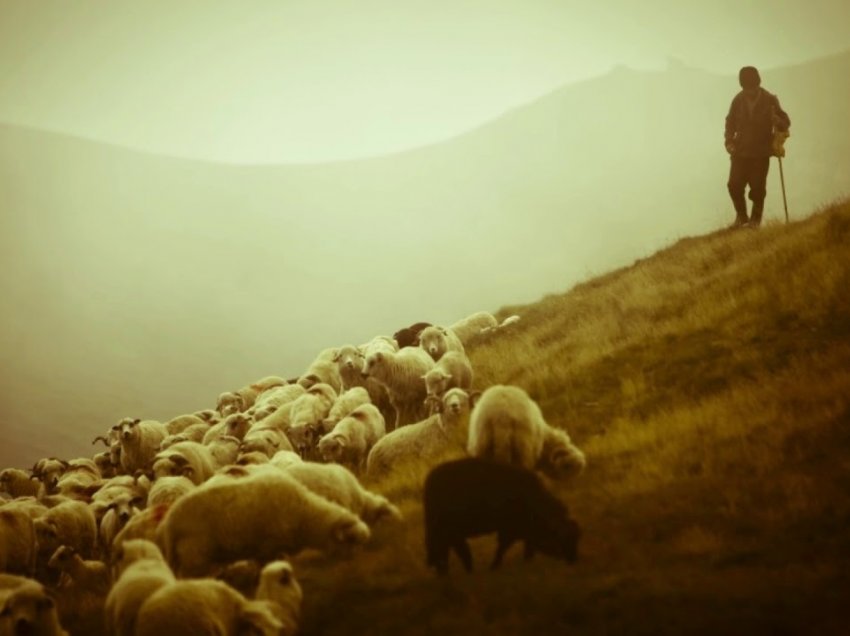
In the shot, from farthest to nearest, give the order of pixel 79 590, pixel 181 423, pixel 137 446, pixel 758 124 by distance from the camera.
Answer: pixel 181 423, pixel 137 446, pixel 758 124, pixel 79 590

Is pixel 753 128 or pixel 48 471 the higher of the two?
pixel 753 128

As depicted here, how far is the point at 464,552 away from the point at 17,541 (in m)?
6.60

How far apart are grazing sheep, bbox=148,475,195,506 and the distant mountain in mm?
34166

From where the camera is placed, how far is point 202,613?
14.9 ft

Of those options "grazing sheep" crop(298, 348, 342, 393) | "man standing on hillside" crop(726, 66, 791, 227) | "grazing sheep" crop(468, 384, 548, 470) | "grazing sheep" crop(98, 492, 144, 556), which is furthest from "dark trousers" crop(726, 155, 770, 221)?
"grazing sheep" crop(98, 492, 144, 556)

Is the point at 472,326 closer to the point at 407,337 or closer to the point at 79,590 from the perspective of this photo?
the point at 407,337

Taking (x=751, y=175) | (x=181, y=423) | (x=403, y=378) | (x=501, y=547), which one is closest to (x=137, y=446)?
(x=181, y=423)

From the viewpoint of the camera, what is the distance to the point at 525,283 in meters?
57.2

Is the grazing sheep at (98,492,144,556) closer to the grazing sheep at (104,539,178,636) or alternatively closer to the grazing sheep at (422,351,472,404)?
the grazing sheep at (104,539,178,636)

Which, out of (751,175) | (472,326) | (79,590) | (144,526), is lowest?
(79,590)

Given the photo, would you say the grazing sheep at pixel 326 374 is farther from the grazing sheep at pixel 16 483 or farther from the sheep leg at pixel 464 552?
the sheep leg at pixel 464 552

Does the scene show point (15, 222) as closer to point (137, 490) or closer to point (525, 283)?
point (525, 283)

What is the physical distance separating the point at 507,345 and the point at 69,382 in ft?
122

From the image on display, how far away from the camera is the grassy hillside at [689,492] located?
13.7 ft
